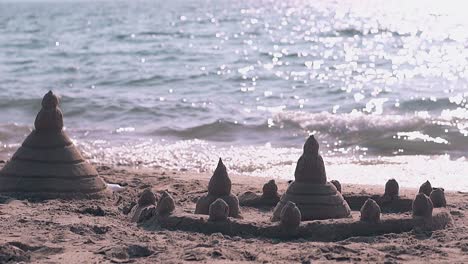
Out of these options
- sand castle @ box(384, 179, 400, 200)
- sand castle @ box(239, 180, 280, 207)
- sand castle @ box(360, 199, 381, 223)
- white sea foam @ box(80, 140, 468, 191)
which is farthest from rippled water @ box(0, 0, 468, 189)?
sand castle @ box(360, 199, 381, 223)

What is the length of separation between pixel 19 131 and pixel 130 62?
13547 millimetres

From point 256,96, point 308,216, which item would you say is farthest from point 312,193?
point 256,96

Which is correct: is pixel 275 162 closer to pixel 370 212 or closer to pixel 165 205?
pixel 165 205

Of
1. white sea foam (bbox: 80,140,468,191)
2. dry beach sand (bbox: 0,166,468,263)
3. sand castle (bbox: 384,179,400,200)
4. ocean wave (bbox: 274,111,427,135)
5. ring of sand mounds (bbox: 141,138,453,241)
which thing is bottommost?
dry beach sand (bbox: 0,166,468,263)

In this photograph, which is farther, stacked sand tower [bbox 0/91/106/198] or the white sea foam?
the white sea foam

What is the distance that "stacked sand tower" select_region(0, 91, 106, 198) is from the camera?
8062 millimetres

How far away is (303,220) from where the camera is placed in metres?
6.88

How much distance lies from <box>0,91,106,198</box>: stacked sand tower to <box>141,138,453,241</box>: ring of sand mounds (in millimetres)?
1360

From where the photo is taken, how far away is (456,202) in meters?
8.13

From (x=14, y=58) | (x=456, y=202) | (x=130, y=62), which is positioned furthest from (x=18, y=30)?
(x=456, y=202)

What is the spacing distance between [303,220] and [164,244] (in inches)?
46.3

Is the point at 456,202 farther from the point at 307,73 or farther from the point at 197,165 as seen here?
the point at 307,73

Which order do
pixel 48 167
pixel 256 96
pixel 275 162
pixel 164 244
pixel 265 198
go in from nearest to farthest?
pixel 164 244, pixel 265 198, pixel 48 167, pixel 275 162, pixel 256 96

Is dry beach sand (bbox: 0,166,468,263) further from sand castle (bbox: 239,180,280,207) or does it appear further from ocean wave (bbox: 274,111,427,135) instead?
ocean wave (bbox: 274,111,427,135)
